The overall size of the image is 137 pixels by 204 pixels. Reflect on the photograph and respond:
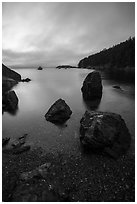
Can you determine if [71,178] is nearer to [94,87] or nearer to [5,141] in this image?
[5,141]

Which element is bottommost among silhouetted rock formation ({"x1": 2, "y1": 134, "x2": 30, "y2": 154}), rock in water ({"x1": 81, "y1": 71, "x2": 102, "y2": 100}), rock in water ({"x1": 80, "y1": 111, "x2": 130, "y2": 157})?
silhouetted rock formation ({"x1": 2, "y1": 134, "x2": 30, "y2": 154})

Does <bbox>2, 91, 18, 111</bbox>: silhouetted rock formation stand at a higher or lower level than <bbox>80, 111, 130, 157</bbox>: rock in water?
higher

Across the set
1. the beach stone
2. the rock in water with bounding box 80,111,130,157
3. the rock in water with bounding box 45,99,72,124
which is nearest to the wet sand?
the beach stone

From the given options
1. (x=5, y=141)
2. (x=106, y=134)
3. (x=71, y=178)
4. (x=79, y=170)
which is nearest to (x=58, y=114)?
(x=5, y=141)

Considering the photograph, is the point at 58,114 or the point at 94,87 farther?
the point at 94,87

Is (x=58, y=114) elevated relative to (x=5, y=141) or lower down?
elevated

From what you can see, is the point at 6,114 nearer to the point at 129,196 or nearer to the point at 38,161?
the point at 38,161

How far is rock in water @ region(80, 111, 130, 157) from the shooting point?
14609 millimetres

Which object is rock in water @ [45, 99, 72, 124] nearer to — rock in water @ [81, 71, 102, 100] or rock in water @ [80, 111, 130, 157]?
rock in water @ [80, 111, 130, 157]

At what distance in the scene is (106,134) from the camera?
48.9 ft

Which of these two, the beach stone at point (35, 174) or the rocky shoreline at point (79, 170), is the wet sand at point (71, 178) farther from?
the beach stone at point (35, 174)

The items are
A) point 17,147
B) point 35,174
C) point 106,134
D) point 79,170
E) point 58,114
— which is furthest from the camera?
point 58,114

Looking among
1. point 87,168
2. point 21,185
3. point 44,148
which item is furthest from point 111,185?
point 44,148

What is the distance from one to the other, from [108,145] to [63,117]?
9853mm
